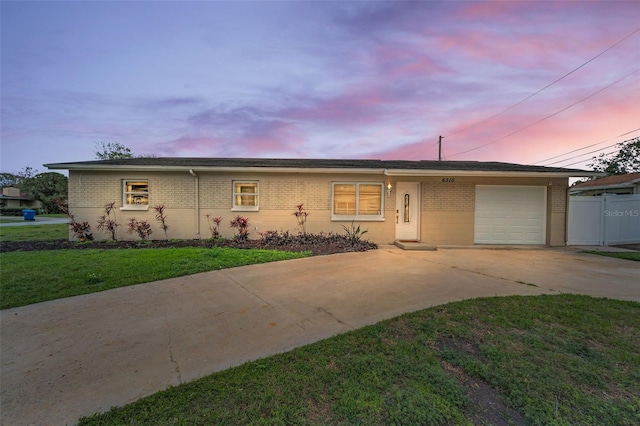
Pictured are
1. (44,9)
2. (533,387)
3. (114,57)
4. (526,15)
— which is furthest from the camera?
(114,57)

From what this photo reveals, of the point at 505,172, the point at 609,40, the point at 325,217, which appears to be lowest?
the point at 325,217

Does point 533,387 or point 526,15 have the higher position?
point 526,15

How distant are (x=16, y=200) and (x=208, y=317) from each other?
72.0 metres

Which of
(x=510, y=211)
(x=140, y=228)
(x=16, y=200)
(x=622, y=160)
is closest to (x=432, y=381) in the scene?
(x=510, y=211)

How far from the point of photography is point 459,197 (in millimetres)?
10836

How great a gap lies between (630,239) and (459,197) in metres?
8.08

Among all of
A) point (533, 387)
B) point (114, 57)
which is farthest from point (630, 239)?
point (114, 57)

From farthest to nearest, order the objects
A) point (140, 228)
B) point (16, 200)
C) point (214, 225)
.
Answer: point (16, 200), point (214, 225), point (140, 228)

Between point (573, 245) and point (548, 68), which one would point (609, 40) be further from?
point (573, 245)

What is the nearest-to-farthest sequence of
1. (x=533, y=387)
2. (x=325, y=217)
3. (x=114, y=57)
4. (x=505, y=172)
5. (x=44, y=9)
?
(x=533, y=387) → (x=44, y=9) → (x=114, y=57) → (x=505, y=172) → (x=325, y=217)

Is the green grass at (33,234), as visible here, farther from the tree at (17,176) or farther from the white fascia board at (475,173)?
the tree at (17,176)

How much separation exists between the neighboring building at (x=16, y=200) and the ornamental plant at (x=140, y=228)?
187ft

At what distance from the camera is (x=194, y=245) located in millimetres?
9750

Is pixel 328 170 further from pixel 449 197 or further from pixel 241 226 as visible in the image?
pixel 449 197
